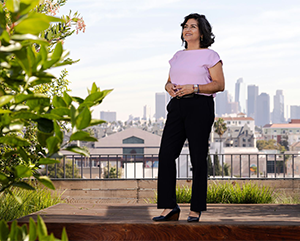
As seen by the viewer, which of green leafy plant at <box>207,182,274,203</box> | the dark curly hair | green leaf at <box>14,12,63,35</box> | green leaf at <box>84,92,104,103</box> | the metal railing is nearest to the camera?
green leaf at <box>14,12,63,35</box>

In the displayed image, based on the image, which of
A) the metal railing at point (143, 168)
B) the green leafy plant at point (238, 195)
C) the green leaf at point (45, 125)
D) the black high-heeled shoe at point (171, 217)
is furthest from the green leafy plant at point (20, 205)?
the green leaf at point (45, 125)

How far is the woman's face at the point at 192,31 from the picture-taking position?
2.47m

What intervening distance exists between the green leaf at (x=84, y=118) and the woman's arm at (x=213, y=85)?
1522 mm

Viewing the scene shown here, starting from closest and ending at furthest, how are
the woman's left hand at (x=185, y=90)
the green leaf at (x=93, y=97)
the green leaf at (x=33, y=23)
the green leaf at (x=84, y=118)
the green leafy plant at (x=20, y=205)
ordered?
1. the green leaf at (x=33, y=23)
2. the green leaf at (x=84, y=118)
3. the green leaf at (x=93, y=97)
4. the woman's left hand at (x=185, y=90)
5. the green leafy plant at (x=20, y=205)

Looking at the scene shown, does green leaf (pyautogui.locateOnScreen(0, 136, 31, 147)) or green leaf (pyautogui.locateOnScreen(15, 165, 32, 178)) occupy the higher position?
green leaf (pyautogui.locateOnScreen(0, 136, 31, 147))

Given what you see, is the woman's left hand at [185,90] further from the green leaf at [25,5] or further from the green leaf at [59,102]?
the green leaf at [25,5]

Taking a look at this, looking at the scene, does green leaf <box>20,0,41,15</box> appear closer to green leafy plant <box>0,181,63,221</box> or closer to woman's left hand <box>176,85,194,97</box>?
woman's left hand <box>176,85,194,97</box>

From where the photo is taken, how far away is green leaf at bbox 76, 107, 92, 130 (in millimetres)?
825

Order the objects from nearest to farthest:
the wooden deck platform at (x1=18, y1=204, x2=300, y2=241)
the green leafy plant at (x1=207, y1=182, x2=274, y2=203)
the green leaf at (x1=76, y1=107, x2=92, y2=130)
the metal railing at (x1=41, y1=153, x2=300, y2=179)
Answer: the green leaf at (x1=76, y1=107, x2=92, y2=130) → the wooden deck platform at (x1=18, y1=204, x2=300, y2=241) → the green leafy plant at (x1=207, y1=182, x2=274, y2=203) → the metal railing at (x1=41, y1=153, x2=300, y2=179)

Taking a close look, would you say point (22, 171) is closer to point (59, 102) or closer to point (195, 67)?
point (59, 102)

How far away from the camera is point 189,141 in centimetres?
237

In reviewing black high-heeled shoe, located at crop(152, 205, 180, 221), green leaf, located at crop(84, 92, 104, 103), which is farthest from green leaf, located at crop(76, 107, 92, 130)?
black high-heeled shoe, located at crop(152, 205, 180, 221)

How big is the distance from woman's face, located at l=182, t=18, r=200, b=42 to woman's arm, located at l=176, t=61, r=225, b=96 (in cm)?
23

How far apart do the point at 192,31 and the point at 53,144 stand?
1.79m
